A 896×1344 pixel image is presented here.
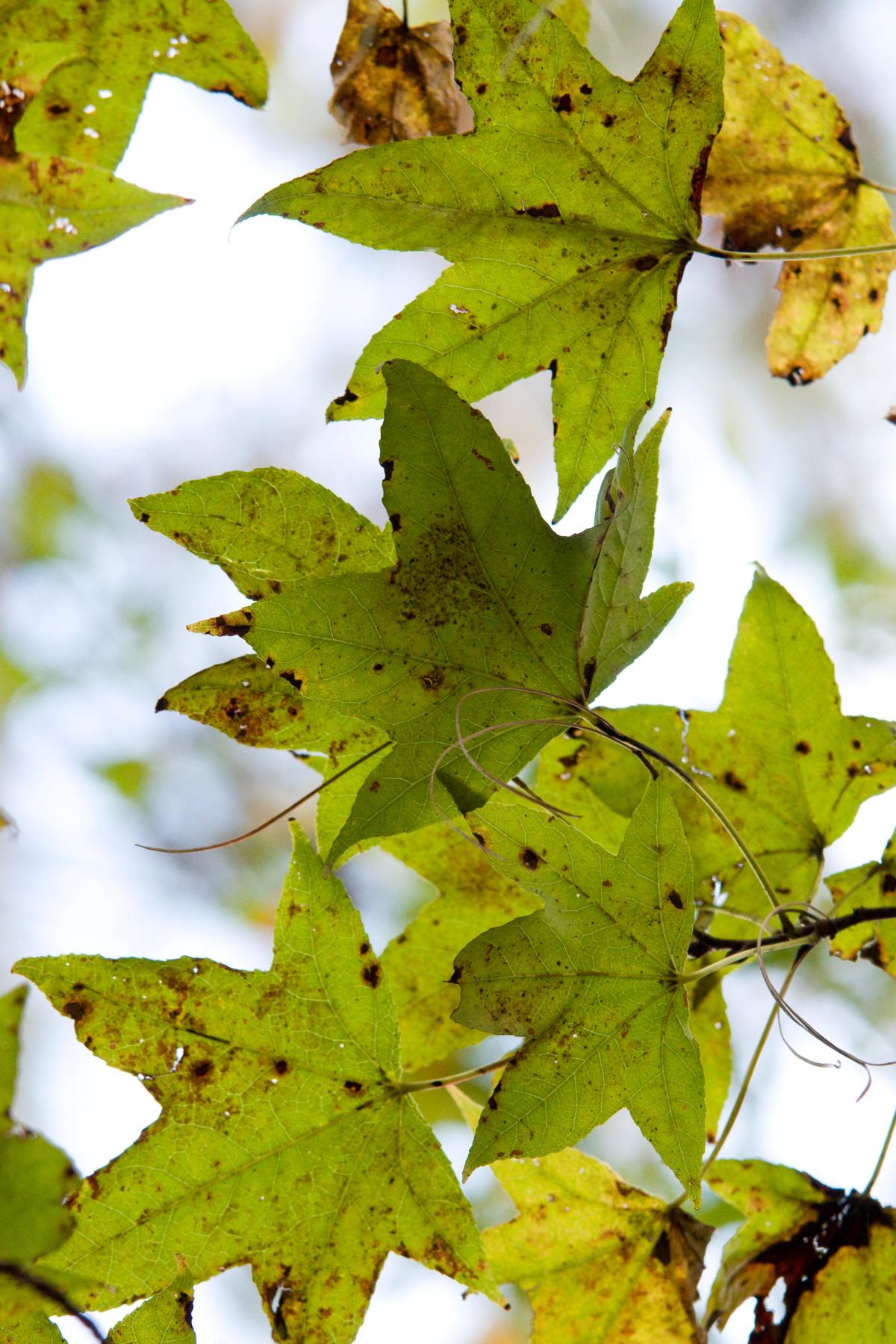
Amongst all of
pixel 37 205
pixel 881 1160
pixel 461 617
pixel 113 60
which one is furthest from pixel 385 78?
pixel 881 1160

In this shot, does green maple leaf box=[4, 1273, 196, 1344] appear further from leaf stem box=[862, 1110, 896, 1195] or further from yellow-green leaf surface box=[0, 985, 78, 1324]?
leaf stem box=[862, 1110, 896, 1195]

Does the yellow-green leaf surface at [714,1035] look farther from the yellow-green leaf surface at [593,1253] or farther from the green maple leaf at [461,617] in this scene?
the green maple leaf at [461,617]

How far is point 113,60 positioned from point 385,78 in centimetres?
33

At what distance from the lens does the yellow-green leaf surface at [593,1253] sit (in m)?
0.92

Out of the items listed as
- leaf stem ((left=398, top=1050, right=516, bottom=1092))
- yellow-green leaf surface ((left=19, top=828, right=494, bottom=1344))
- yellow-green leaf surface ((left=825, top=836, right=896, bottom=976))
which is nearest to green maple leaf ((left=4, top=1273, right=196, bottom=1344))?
yellow-green leaf surface ((left=19, top=828, right=494, bottom=1344))

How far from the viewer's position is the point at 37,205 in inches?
37.4

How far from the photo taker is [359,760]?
2.74 feet

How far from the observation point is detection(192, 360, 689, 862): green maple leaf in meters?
0.70

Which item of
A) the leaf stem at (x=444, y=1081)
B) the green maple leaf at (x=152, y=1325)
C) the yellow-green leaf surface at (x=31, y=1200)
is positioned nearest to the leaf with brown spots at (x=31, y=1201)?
the yellow-green leaf surface at (x=31, y=1200)

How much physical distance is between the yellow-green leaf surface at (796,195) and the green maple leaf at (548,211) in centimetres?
32

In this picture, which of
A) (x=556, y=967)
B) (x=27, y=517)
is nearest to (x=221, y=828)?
(x=27, y=517)

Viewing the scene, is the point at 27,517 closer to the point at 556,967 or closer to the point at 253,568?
the point at 253,568

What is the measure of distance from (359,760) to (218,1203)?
1.29ft

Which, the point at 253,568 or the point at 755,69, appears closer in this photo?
the point at 253,568
